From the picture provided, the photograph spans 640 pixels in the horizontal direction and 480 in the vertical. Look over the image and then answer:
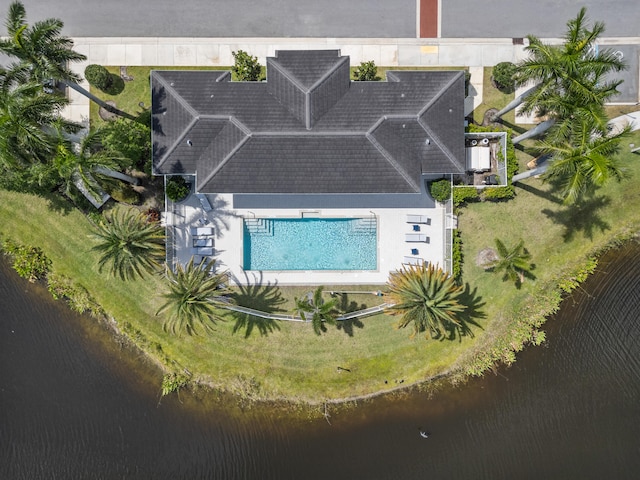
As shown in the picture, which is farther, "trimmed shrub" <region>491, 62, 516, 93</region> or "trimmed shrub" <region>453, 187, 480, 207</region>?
"trimmed shrub" <region>453, 187, 480, 207</region>

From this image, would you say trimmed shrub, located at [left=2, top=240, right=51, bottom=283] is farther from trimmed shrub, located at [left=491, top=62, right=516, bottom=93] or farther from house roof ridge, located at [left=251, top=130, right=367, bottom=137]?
trimmed shrub, located at [left=491, top=62, right=516, bottom=93]

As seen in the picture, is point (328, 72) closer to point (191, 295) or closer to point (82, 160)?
point (82, 160)

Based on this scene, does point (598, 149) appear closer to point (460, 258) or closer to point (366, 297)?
point (460, 258)

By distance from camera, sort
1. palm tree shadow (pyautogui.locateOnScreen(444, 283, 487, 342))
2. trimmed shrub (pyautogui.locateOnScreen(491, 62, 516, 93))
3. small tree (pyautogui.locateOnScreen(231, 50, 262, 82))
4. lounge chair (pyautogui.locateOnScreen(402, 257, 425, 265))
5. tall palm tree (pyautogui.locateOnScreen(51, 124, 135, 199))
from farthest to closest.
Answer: palm tree shadow (pyautogui.locateOnScreen(444, 283, 487, 342)) < lounge chair (pyautogui.locateOnScreen(402, 257, 425, 265)) < trimmed shrub (pyautogui.locateOnScreen(491, 62, 516, 93)) < small tree (pyautogui.locateOnScreen(231, 50, 262, 82)) < tall palm tree (pyautogui.locateOnScreen(51, 124, 135, 199))

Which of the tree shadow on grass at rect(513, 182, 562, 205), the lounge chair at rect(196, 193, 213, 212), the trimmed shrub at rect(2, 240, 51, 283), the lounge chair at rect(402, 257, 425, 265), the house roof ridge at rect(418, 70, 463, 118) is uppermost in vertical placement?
the house roof ridge at rect(418, 70, 463, 118)

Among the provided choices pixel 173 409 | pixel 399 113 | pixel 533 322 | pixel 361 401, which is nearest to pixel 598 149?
pixel 399 113

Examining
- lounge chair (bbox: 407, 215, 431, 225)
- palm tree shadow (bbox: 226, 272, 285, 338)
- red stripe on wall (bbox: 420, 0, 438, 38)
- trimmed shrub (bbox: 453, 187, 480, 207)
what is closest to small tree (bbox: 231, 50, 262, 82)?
red stripe on wall (bbox: 420, 0, 438, 38)
